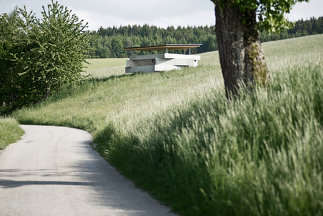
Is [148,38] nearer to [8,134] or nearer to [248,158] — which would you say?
[8,134]

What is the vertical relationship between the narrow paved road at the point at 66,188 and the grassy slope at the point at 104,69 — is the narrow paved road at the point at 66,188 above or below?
below

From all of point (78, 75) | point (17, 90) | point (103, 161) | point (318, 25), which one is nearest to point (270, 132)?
point (103, 161)

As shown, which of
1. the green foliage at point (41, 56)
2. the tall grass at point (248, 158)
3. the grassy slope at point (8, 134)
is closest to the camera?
the tall grass at point (248, 158)

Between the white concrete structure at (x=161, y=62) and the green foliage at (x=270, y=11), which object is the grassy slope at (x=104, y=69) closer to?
the white concrete structure at (x=161, y=62)

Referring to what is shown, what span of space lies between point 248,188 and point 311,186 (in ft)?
2.78

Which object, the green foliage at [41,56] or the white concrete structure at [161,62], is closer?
the green foliage at [41,56]

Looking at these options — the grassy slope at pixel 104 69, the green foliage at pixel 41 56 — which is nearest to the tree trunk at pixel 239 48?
the green foliage at pixel 41 56

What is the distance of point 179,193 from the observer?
18.7ft

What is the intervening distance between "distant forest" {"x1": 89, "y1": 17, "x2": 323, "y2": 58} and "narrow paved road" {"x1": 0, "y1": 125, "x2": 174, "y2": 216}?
10980 centimetres

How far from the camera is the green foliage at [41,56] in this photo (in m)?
33.7

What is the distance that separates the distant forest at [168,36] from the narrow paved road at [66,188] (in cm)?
10980

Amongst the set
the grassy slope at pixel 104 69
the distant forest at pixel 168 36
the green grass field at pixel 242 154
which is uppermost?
the distant forest at pixel 168 36

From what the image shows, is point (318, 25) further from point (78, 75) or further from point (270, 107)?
point (270, 107)

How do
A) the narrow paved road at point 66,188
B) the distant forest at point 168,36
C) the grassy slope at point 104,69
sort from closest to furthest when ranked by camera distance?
the narrow paved road at point 66,188 → the grassy slope at point 104,69 → the distant forest at point 168,36
